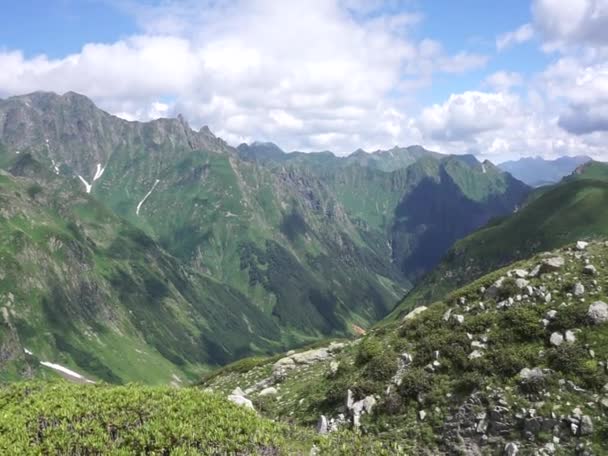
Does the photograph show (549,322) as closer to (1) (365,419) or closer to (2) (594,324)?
(2) (594,324)

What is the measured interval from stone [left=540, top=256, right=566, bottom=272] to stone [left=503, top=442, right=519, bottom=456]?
1293 cm

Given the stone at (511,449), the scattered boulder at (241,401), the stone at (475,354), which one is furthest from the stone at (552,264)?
the scattered boulder at (241,401)

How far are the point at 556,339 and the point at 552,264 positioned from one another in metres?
7.25

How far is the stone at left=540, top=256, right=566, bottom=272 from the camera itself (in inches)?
1203

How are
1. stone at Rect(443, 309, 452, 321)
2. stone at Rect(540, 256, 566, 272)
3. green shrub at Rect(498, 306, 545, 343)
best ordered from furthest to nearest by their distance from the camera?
stone at Rect(443, 309, 452, 321)
stone at Rect(540, 256, 566, 272)
green shrub at Rect(498, 306, 545, 343)

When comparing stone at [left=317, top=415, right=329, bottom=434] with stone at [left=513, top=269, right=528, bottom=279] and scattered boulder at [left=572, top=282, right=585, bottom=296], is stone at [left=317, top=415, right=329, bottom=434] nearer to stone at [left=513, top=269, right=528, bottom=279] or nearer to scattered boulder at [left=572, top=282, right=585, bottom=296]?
stone at [left=513, top=269, right=528, bottom=279]

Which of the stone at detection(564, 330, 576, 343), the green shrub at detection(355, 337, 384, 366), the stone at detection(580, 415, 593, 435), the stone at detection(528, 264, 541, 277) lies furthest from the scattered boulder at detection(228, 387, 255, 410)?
the stone at detection(528, 264, 541, 277)

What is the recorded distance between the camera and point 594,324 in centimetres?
A: 2508

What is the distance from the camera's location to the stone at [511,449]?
20922 millimetres

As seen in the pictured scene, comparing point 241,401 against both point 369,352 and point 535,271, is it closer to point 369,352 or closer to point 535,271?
point 369,352

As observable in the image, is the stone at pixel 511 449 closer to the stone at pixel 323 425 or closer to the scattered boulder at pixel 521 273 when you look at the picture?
the stone at pixel 323 425

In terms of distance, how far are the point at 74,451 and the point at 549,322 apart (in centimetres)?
2279

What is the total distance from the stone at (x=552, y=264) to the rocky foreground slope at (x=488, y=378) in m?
0.06

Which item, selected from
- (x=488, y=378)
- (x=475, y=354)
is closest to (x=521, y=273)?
(x=475, y=354)
